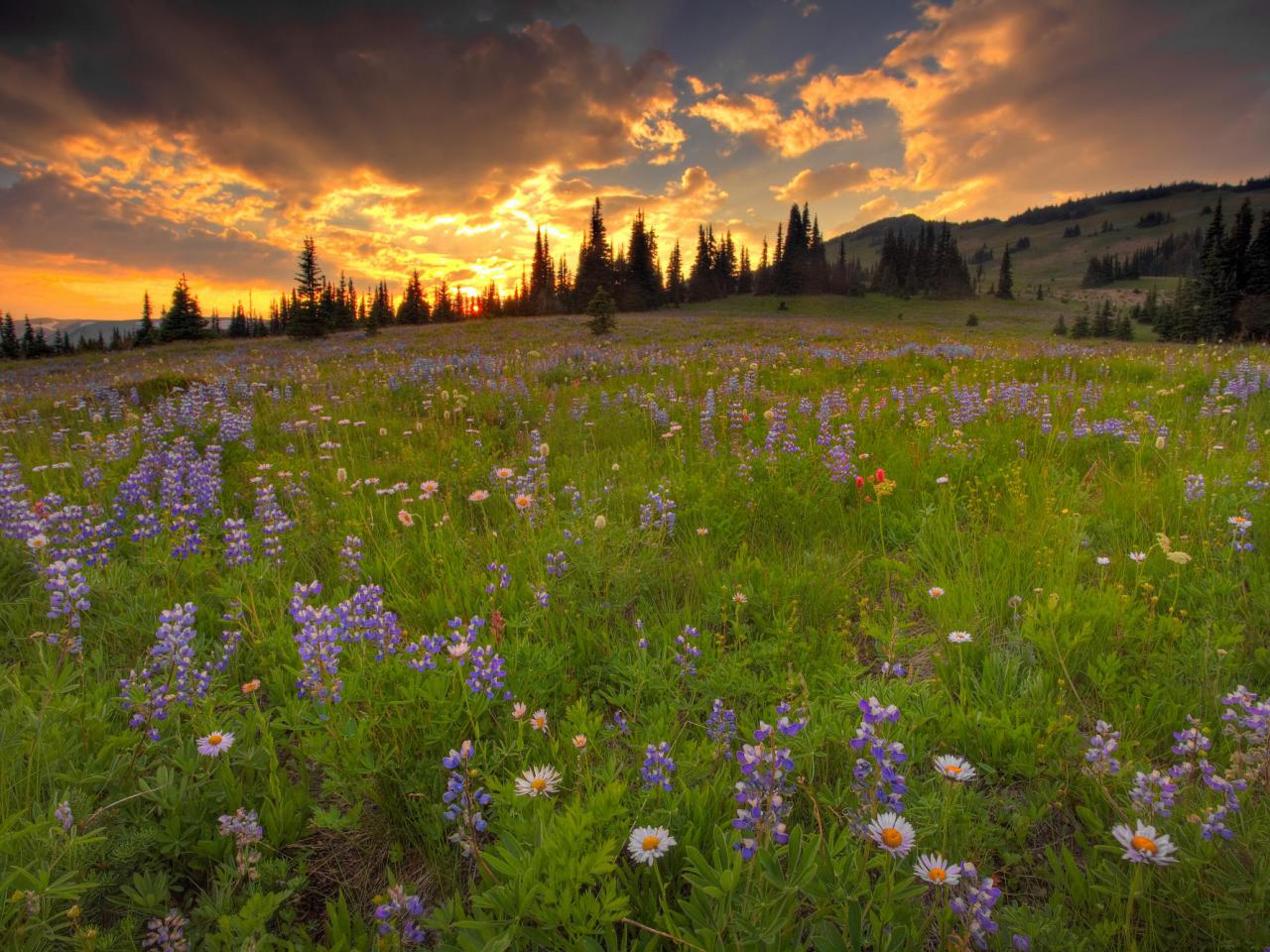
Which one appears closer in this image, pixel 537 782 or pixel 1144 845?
pixel 1144 845

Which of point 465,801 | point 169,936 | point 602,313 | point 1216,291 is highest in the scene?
point 1216,291

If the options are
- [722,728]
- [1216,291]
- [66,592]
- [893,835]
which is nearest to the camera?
[893,835]

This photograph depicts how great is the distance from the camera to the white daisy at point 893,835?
1.34 m

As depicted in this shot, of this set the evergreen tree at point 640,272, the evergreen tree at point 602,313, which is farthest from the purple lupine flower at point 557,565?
the evergreen tree at point 640,272

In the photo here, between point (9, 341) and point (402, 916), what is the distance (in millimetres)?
97634

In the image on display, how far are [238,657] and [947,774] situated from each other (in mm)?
3240

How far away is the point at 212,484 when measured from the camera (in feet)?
14.7

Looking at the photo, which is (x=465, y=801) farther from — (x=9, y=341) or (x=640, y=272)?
(x=9, y=341)

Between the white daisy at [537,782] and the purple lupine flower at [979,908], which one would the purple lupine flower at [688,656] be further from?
the purple lupine flower at [979,908]

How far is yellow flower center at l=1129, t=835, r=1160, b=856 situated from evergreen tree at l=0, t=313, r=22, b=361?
89.2 m

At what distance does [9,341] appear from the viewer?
64750 millimetres

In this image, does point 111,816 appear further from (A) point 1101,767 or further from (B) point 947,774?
(A) point 1101,767

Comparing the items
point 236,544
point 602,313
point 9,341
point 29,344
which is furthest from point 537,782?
point 9,341

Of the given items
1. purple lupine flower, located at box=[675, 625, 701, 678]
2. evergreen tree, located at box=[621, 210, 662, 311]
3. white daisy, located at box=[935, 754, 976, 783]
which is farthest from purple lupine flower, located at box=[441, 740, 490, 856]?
→ evergreen tree, located at box=[621, 210, 662, 311]
